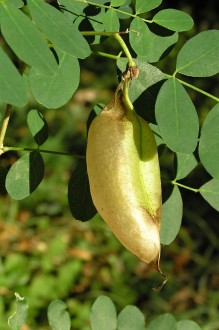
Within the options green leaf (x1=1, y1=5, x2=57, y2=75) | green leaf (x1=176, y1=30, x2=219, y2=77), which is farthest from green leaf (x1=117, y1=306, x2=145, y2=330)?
green leaf (x1=1, y1=5, x2=57, y2=75)

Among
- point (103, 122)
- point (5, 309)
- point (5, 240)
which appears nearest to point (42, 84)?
point (103, 122)

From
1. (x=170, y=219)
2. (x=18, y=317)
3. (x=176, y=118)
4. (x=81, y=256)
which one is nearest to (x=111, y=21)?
(x=176, y=118)

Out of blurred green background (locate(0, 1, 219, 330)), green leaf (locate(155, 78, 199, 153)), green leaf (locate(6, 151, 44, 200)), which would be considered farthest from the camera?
blurred green background (locate(0, 1, 219, 330))

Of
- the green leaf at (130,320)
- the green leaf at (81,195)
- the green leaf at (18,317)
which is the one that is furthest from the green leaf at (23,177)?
the green leaf at (130,320)

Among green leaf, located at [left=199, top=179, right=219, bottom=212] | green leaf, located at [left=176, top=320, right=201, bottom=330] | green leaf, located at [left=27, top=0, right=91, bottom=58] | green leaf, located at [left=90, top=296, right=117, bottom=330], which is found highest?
green leaf, located at [left=27, top=0, right=91, bottom=58]

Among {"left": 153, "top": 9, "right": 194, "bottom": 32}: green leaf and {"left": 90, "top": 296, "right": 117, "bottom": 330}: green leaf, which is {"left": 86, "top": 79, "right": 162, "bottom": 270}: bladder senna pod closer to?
{"left": 153, "top": 9, "right": 194, "bottom": 32}: green leaf

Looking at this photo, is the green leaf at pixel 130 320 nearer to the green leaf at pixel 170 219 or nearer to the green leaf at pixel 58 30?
the green leaf at pixel 170 219

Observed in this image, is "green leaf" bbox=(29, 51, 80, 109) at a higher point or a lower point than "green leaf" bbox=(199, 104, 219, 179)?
higher
